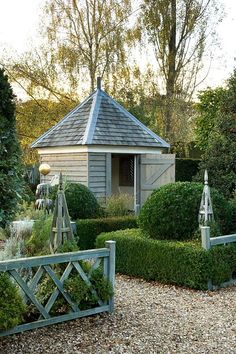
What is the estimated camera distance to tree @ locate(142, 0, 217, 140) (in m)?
20.6

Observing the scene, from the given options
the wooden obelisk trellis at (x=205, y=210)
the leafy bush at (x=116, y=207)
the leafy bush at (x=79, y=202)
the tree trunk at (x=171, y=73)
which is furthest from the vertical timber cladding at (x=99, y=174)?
the tree trunk at (x=171, y=73)

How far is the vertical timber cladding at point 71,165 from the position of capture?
1228cm

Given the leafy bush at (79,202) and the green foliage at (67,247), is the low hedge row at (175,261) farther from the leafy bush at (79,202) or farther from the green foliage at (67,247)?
the leafy bush at (79,202)

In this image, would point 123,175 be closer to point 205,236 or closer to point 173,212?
point 173,212

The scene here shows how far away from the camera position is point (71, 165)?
1273 cm

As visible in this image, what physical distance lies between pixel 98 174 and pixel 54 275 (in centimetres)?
752

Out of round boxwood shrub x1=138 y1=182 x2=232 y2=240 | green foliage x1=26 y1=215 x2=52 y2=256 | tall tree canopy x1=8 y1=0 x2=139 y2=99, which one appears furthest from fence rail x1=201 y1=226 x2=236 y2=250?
tall tree canopy x1=8 y1=0 x2=139 y2=99

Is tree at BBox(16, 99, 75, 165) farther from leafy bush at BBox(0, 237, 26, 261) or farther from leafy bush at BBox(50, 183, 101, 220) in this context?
leafy bush at BBox(0, 237, 26, 261)

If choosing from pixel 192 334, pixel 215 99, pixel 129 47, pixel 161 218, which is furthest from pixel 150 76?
pixel 192 334

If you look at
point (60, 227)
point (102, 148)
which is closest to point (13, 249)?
point (60, 227)

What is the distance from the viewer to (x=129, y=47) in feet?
66.1

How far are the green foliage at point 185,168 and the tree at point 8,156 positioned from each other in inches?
605

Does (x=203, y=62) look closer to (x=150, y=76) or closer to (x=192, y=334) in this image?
(x=150, y=76)

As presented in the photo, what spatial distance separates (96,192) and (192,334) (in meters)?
7.61
